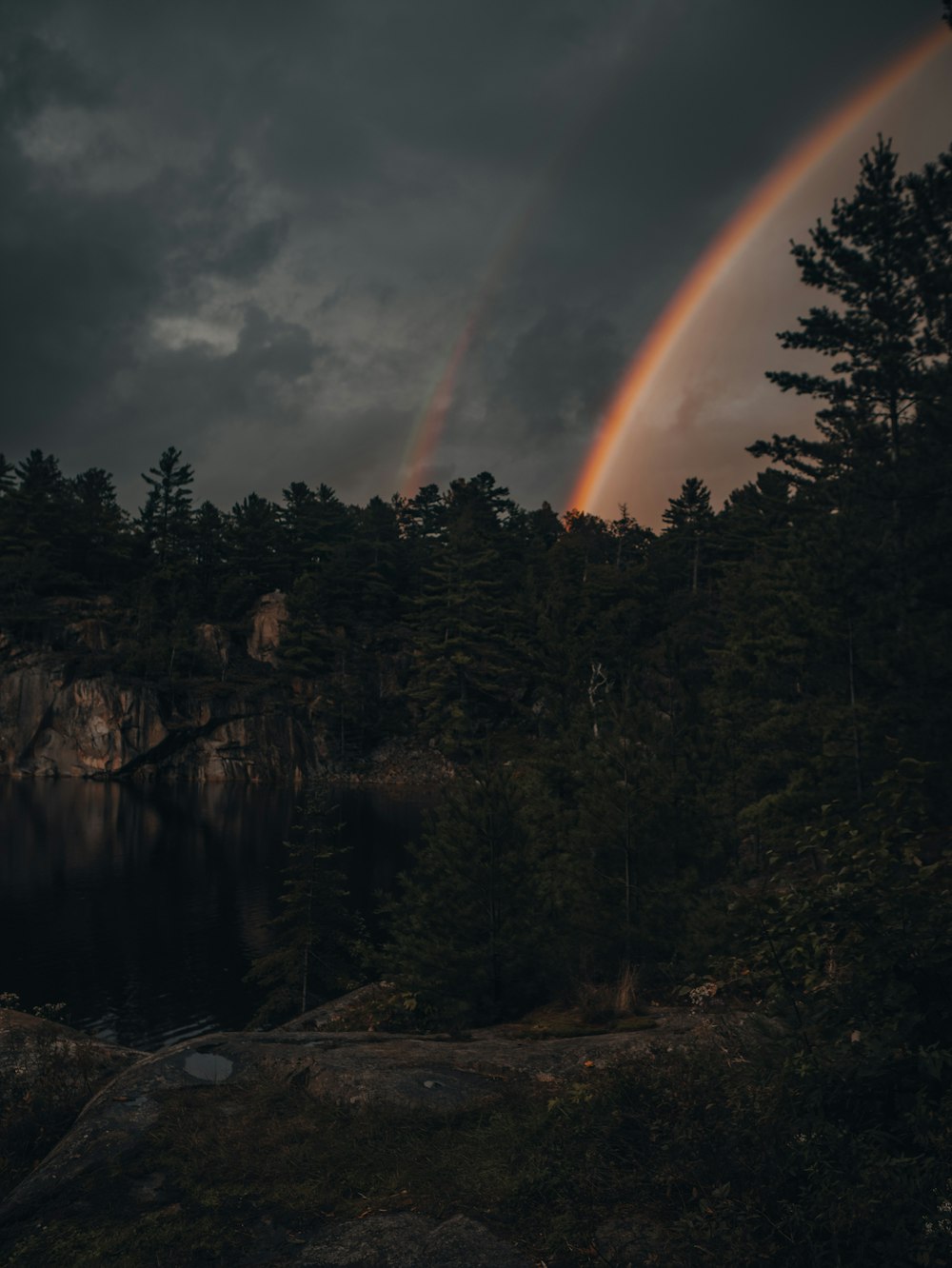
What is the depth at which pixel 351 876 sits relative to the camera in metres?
45.9

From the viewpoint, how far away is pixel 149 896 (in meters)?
41.7

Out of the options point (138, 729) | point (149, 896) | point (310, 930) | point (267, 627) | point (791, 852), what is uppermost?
point (267, 627)

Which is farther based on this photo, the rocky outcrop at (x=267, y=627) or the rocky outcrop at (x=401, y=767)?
the rocky outcrop at (x=267, y=627)

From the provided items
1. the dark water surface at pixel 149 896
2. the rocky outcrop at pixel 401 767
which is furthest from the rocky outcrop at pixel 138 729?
the dark water surface at pixel 149 896

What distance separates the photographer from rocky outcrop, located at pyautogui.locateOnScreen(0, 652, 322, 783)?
287 feet

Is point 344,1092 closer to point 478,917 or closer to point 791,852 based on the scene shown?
point 478,917

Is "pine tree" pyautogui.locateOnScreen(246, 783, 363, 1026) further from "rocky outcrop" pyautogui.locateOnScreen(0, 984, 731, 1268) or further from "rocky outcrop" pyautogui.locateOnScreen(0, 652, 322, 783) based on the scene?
"rocky outcrop" pyautogui.locateOnScreen(0, 652, 322, 783)

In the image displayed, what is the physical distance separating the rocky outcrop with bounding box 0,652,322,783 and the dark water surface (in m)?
12.2

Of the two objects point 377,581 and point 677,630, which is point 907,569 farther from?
point 377,581

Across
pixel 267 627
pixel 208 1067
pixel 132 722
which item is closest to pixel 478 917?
pixel 208 1067

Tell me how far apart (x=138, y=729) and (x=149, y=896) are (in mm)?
50632

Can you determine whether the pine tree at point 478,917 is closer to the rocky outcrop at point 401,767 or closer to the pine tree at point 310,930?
the pine tree at point 310,930

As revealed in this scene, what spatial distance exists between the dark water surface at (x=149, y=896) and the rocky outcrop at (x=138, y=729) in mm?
12151

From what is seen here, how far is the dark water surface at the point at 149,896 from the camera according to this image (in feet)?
92.4
